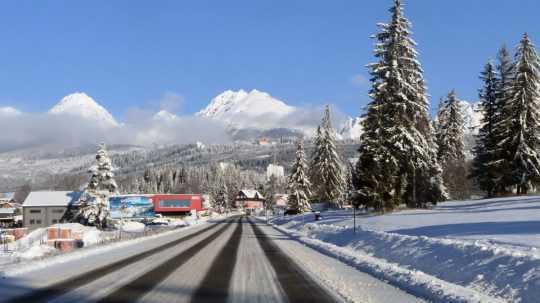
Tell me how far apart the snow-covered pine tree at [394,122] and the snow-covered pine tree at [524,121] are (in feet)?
31.7

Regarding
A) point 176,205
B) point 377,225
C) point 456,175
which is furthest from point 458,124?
point 176,205

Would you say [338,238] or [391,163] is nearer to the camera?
[338,238]

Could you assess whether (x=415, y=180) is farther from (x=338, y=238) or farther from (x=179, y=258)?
(x=179, y=258)

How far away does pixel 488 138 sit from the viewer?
182 feet

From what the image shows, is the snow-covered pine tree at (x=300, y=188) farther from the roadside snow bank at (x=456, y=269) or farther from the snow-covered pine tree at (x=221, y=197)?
the snow-covered pine tree at (x=221, y=197)

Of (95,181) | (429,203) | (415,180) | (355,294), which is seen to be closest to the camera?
(355,294)

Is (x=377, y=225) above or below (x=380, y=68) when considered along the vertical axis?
below

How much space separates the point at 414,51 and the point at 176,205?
99.2 meters

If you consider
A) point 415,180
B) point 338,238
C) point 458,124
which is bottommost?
point 338,238

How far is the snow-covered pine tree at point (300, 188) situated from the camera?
3378 inches

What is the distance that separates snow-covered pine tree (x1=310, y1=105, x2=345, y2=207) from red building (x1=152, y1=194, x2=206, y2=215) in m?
62.0

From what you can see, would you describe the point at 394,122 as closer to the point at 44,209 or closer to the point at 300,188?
the point at 300,188

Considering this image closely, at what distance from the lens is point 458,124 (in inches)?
3059

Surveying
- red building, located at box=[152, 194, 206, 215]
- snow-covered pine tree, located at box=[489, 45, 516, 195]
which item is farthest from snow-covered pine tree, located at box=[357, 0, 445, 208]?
red building, located at box=[152, 194, 206, 215]
